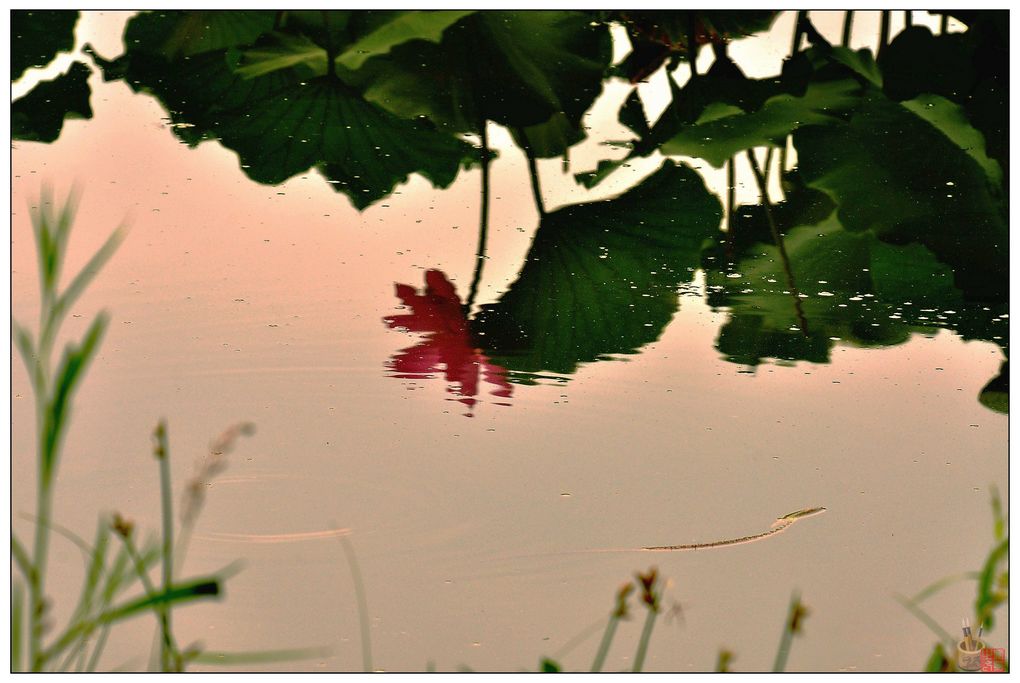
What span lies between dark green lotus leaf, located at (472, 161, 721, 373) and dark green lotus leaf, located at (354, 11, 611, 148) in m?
0.20

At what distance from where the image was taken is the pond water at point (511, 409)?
1101 millimetres

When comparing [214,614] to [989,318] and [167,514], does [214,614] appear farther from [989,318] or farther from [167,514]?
[989,318]

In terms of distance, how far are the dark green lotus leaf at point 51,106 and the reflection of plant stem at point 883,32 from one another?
1286 millimetres

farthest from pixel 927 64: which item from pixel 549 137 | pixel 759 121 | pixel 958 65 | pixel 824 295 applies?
pixel 549 137

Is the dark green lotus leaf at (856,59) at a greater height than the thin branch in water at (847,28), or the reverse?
the thin branch in water at (847,28)

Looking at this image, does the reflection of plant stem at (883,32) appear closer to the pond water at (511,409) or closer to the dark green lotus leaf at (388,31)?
the pond water at (511,409)

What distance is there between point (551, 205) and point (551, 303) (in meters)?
0.19

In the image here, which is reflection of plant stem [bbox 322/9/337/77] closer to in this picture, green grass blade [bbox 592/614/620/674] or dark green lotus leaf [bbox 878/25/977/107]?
dark green lotus leaf [bbox 878/25/977/107]

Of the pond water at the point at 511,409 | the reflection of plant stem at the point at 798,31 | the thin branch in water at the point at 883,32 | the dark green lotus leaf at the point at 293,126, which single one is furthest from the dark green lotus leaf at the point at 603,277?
the thin branch in water at the point at 883,32

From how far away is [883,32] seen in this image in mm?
1720

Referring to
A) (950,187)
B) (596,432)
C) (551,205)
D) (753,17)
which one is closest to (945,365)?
(950,187)

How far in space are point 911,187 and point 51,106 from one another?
133cm

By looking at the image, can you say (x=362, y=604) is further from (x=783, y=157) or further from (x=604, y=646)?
(x=783, y=157)

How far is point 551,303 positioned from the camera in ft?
4.64
